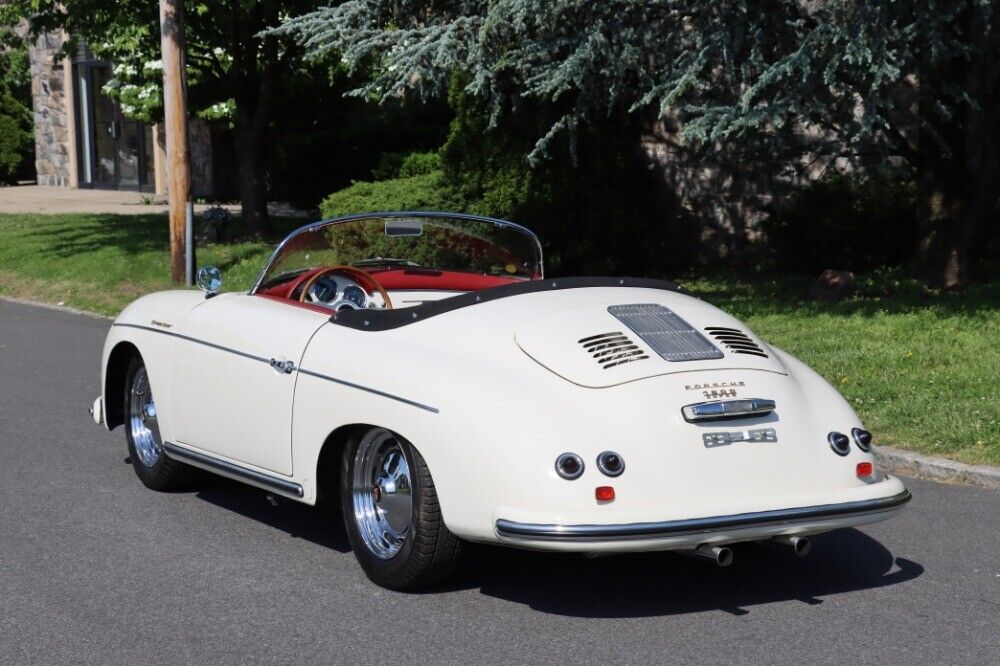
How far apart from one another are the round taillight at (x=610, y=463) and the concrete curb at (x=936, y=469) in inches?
113

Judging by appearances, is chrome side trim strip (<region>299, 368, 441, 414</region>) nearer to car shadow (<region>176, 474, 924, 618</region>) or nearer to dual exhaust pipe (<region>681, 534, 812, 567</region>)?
car shadow (<region>176, 474, 924, 618</region>)

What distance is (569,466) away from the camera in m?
4.75

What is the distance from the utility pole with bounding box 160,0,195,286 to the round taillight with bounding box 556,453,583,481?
11.5 meters

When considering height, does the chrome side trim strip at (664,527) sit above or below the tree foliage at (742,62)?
below

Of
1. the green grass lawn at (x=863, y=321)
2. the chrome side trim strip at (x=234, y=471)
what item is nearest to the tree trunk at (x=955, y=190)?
the green grass lawn at (x=863, y=321)

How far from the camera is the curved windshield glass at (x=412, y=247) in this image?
265 inches

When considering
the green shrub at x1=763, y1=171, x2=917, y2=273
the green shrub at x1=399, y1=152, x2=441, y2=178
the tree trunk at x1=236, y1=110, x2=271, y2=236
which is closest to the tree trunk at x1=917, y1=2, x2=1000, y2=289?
the green shrub at x1=763, y1=171, x2=917, y2=273

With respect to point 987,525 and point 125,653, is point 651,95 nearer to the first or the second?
point 987,525

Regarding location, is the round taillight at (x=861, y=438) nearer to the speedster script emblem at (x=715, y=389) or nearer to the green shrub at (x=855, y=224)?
the speedster script emblem at (x=715, y=389)

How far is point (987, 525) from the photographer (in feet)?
21.2

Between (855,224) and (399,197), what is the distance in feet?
16.5

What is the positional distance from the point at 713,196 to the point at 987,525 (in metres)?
10.8

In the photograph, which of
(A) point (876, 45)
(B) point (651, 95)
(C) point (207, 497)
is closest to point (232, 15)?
(B) point (651, 95)

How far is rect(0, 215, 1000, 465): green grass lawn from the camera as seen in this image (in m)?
8.24
